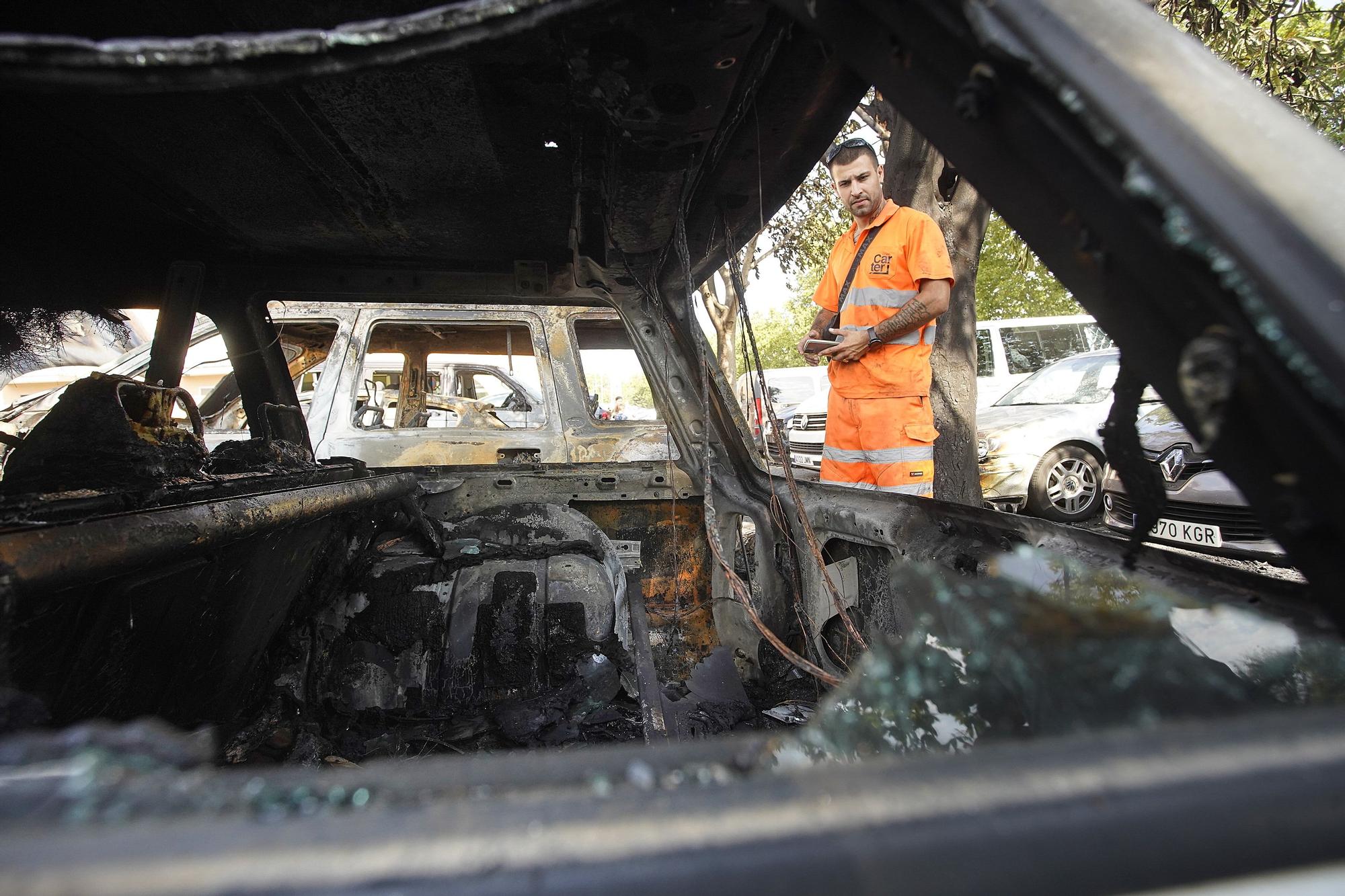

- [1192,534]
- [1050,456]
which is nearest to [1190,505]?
[1192,534]

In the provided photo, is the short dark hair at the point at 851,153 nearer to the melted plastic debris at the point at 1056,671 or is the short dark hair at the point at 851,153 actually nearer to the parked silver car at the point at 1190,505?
the parked silver car at the point at 1190,505

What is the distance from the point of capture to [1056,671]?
699 millimetres

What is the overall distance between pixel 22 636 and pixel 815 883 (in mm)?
1445

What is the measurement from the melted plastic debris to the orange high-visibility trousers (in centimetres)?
207

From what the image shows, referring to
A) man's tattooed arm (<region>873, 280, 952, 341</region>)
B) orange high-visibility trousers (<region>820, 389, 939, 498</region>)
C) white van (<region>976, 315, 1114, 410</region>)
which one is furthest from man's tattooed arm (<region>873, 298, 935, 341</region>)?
white van (<region>976, 315, 1114, 410</region>)

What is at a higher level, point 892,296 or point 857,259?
point 857,259

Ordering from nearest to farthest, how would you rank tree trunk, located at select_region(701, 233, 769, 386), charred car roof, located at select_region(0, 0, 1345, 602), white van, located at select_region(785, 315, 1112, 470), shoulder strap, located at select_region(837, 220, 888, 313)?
charred car roof, located at select_region(0, 0, 1345, 602) < shoulder strap, located at select_region(837, 220, 888, 313) < white van, located at select_region(785, 315, 1112, 470) < tree trunk, located at select_region(701, 233, 769, 386)

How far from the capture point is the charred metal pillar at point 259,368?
2.70 meters

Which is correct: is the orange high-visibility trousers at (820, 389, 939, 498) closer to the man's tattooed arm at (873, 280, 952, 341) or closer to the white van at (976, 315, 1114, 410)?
the man's tattooed arm at (873, 280, 952, 341)

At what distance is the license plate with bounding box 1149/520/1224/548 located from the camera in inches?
158

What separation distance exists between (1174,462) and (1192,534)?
3.25 ft

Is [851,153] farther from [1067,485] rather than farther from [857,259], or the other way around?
[1067,485]

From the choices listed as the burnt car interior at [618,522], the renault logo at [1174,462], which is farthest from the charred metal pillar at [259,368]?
the renault logo at [1174,462]

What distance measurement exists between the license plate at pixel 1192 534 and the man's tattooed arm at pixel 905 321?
219cm
